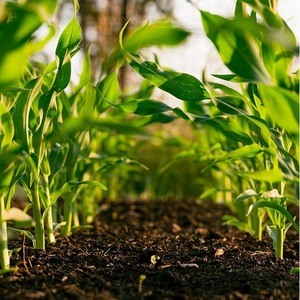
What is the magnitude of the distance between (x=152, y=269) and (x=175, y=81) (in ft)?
2.39

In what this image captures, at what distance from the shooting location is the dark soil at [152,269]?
1.60 meters

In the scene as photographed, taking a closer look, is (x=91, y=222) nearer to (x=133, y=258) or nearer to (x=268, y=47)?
(x=133, y=258)

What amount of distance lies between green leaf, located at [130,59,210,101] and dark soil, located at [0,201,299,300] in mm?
650

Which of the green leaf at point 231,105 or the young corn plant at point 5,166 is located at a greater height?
the green leaf at point 231,105

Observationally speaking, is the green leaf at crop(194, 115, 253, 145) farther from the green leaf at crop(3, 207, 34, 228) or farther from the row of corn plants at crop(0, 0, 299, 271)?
the green leaf at crop(3, 207, 34, 228)

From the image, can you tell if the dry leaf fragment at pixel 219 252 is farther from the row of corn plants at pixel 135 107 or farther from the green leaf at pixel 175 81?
the green leaf at pixel 175 81

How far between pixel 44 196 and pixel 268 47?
3.56 ft

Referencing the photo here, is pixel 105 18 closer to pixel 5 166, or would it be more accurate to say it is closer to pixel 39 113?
pixel 39 113

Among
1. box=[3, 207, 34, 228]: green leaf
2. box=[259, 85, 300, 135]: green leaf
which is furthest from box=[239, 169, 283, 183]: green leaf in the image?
box=[3, 207, 34, 228]: green leaf

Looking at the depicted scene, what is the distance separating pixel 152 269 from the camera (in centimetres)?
188

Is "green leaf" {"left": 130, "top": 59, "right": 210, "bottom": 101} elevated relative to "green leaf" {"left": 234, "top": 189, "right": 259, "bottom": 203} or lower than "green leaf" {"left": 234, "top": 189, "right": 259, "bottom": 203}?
elevated

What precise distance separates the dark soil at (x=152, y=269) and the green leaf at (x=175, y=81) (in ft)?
2.13

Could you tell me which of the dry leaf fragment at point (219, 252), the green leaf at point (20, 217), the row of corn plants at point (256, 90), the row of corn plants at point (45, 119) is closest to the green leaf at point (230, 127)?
the row of corn plants at point (256, 90)

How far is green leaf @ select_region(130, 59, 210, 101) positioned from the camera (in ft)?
6.52
